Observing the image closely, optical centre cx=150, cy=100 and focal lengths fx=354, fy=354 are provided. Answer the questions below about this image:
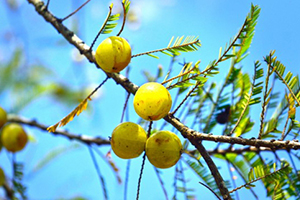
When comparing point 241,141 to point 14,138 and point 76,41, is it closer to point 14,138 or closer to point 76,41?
point 76,41

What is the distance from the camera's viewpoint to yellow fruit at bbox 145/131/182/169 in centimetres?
128

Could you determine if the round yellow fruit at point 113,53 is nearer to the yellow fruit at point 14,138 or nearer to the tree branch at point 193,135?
the tree branch at point 193,135

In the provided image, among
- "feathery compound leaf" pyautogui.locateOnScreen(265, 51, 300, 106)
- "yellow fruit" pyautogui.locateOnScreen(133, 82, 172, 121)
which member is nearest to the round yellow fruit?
"yellow fruit" pyautogui.locateOnScreen(133, 82, 172, 121)

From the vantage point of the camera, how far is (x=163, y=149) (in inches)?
50.4

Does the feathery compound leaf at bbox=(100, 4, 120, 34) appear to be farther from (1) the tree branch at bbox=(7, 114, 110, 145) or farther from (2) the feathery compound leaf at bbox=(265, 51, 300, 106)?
(1) the tree branch at bbox=(7, 114, 110, 145)

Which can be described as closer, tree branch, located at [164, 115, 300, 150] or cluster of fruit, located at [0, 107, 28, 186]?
tree branch, located at [164, 115, 300, 150]

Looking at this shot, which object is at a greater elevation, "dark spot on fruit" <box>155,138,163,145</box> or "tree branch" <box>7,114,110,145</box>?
"tree branch" <box>7,114,110,145</box>

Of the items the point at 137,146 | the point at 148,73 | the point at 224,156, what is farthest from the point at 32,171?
the point at 137,146

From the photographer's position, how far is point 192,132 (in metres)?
1.26

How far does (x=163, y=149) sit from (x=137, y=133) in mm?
115

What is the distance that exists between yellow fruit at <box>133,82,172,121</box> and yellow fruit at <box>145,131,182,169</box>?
9 centimetres

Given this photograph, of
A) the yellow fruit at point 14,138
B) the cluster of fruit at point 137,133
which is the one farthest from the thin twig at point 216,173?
the yellow fruit at point 14,138

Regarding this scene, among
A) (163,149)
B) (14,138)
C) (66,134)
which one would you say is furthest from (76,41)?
(14,138)

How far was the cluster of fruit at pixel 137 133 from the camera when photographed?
4.13ft
